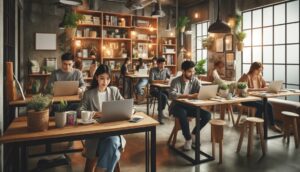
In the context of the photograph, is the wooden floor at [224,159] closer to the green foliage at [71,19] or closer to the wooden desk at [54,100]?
the wooden desk at [54,100]

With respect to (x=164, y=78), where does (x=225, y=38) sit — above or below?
above

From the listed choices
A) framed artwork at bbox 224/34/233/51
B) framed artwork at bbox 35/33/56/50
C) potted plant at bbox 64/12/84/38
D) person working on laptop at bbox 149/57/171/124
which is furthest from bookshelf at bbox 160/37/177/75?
framed artwork at bbox 35/33/56/50

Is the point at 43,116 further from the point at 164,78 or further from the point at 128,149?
the point at 164,78

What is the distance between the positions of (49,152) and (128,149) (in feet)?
3.70

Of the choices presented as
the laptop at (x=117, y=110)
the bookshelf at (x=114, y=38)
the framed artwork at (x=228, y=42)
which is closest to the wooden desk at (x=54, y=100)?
the laptop at (x=117, y=110)

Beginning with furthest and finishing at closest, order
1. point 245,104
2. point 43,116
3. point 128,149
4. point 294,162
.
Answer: point 245,104 → point 128,149 → point 294,162 → point 43,116

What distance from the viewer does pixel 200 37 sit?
8.88 meters

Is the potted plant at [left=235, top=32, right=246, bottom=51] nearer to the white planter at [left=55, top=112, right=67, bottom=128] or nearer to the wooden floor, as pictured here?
the wooden floor

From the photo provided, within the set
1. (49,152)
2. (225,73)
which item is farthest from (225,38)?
(49,152)

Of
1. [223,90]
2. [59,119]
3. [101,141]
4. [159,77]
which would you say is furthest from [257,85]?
[59,119]

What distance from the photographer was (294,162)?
10.8 feet

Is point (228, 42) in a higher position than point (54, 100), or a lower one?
higher

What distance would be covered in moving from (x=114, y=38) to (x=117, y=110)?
20.3ft

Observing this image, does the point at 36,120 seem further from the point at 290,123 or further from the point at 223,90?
the point at 290,123
